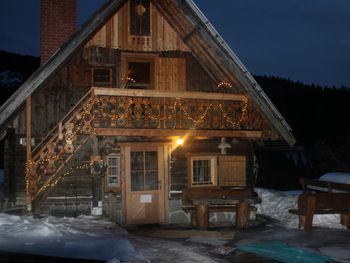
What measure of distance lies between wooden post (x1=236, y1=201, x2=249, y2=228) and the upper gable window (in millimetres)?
6876

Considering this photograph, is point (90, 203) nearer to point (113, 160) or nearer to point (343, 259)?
point (113, 160)

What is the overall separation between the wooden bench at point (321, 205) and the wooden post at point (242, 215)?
165 cm

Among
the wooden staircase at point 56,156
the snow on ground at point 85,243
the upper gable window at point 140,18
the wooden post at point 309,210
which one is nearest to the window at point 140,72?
the upper gable window at point 140,18

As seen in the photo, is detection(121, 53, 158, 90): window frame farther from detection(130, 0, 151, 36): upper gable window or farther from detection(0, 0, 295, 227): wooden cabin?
detection(130, 0, 151, 36): upper gable window

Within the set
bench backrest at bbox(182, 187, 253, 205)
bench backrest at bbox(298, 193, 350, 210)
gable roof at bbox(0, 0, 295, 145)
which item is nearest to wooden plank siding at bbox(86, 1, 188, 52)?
gable roof at bbox(0, 0, 295, 145)

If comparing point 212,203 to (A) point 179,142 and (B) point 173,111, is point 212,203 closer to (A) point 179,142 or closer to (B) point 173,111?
(A) point 179,142

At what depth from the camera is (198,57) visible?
54.2 ft

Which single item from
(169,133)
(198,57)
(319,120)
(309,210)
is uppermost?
(198,57)

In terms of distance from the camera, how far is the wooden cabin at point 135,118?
13562 mm

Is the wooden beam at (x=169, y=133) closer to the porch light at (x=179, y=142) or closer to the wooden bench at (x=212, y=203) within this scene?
the porch light at (x=179, y=142)

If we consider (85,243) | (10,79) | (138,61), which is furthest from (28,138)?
(10,79)

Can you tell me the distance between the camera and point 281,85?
57.1 m

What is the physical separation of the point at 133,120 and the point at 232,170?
4.82 metres

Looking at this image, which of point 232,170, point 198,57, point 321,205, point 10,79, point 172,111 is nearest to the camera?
point 172,111
